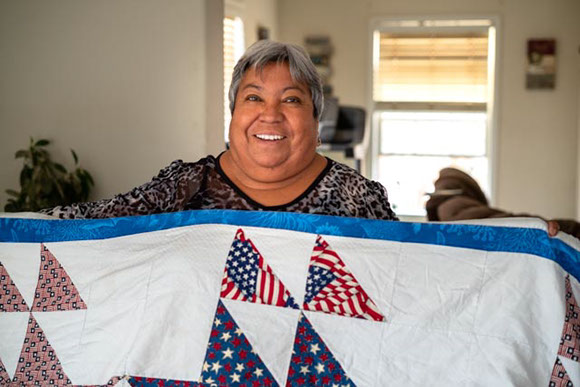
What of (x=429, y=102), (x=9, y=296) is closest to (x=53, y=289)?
(x=9, y=296)

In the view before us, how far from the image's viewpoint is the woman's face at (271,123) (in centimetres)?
219

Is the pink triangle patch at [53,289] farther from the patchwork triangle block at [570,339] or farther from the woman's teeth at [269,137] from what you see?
the patchwork triangle block at [570,339]

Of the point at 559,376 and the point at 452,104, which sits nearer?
the point at 559,376

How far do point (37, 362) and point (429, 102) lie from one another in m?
8.74

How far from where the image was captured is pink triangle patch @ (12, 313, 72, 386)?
195cm

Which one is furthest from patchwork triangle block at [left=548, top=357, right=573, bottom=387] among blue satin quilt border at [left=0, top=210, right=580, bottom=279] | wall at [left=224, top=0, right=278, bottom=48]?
wall at [left=224, top=0, right=278, bottom=48]

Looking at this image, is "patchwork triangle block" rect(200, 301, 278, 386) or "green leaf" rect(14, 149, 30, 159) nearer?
"patchwork triangle block" rect(200, 301, 278, 386)

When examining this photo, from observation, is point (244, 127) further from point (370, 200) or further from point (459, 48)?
point (459, 48)

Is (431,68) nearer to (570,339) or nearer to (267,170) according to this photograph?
(267,170)

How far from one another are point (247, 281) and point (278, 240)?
0.14 metres

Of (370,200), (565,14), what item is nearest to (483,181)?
(565,14)

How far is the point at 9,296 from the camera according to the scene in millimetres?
2059

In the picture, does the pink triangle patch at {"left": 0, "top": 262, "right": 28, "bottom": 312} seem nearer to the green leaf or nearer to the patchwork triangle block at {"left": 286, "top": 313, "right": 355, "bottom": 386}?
the patchwork triangle block at {"left": 286, "top": 313, "right": 355, "bottom": 386}

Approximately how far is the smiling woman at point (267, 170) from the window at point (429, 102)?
793 cm
